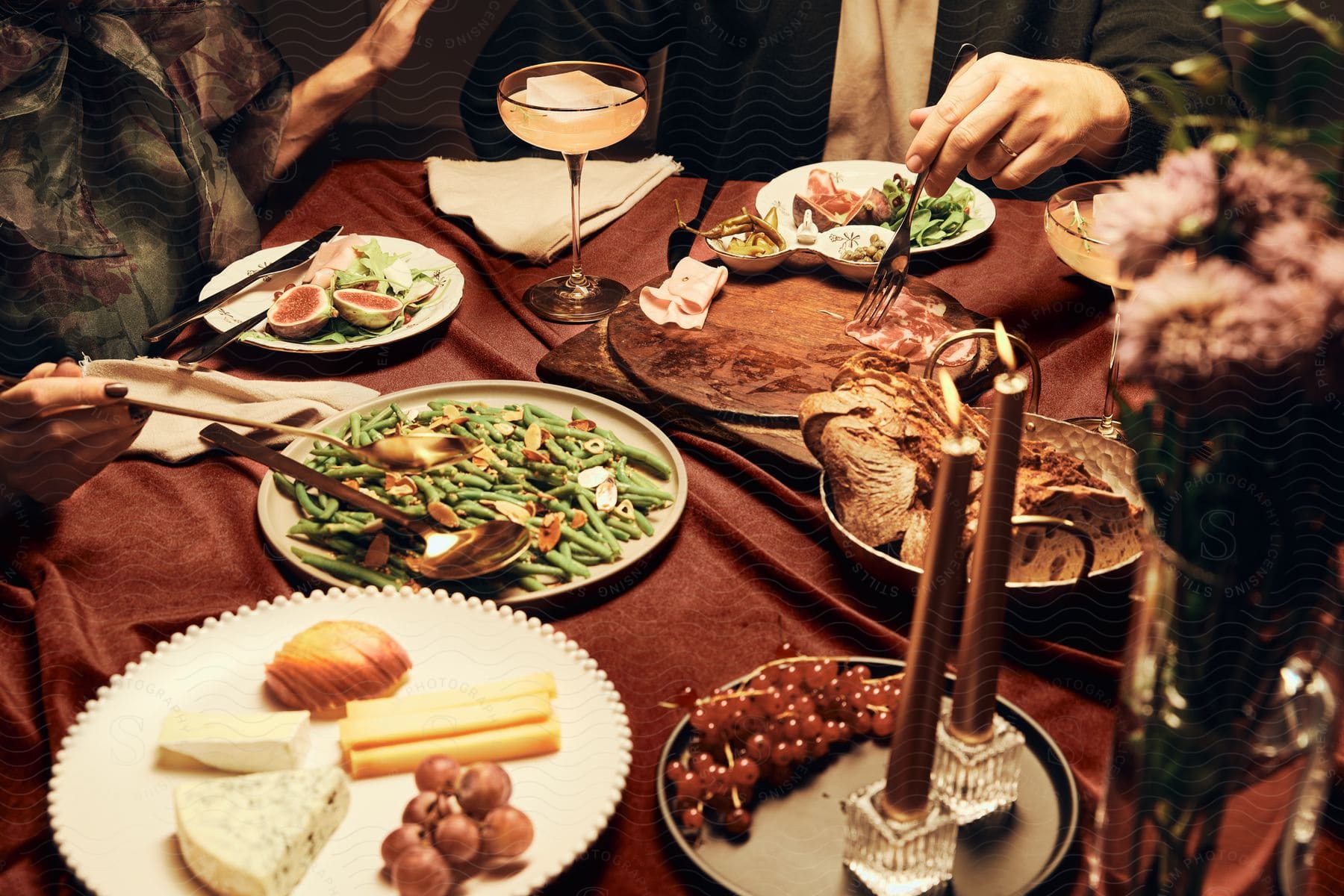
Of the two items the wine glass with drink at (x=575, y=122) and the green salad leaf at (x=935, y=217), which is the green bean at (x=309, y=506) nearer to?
A: the wine glass with drink at (x=575, y=122)

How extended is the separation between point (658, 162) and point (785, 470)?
0.68 meters

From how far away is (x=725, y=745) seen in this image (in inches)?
23.4

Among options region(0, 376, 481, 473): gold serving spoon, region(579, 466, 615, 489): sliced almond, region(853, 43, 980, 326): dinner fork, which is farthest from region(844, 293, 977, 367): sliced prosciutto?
region(0, 376, 481, 473): gold serving spoon

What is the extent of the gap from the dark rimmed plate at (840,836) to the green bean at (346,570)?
265 mm

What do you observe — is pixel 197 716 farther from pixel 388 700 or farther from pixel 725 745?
pixel 725 745

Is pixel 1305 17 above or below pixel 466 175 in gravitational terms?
above

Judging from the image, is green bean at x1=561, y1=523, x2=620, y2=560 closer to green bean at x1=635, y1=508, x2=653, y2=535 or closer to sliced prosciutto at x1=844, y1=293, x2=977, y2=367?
green bean at x1=635, y1=508, x2=653, y2=535

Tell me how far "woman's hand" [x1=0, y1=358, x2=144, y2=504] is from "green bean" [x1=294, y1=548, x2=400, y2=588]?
173 mm

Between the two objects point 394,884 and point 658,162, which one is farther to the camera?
point 658,162

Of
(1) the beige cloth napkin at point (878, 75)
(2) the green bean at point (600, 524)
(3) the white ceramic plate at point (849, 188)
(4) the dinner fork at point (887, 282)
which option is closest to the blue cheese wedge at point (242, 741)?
(2) the green bean at point (600, 524)

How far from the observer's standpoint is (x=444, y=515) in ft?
2.64

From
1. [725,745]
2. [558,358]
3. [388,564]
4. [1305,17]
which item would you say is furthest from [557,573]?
[1305,17]

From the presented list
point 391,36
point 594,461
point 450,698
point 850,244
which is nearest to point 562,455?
point 594,461

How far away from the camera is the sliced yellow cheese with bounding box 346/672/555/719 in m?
0.63
